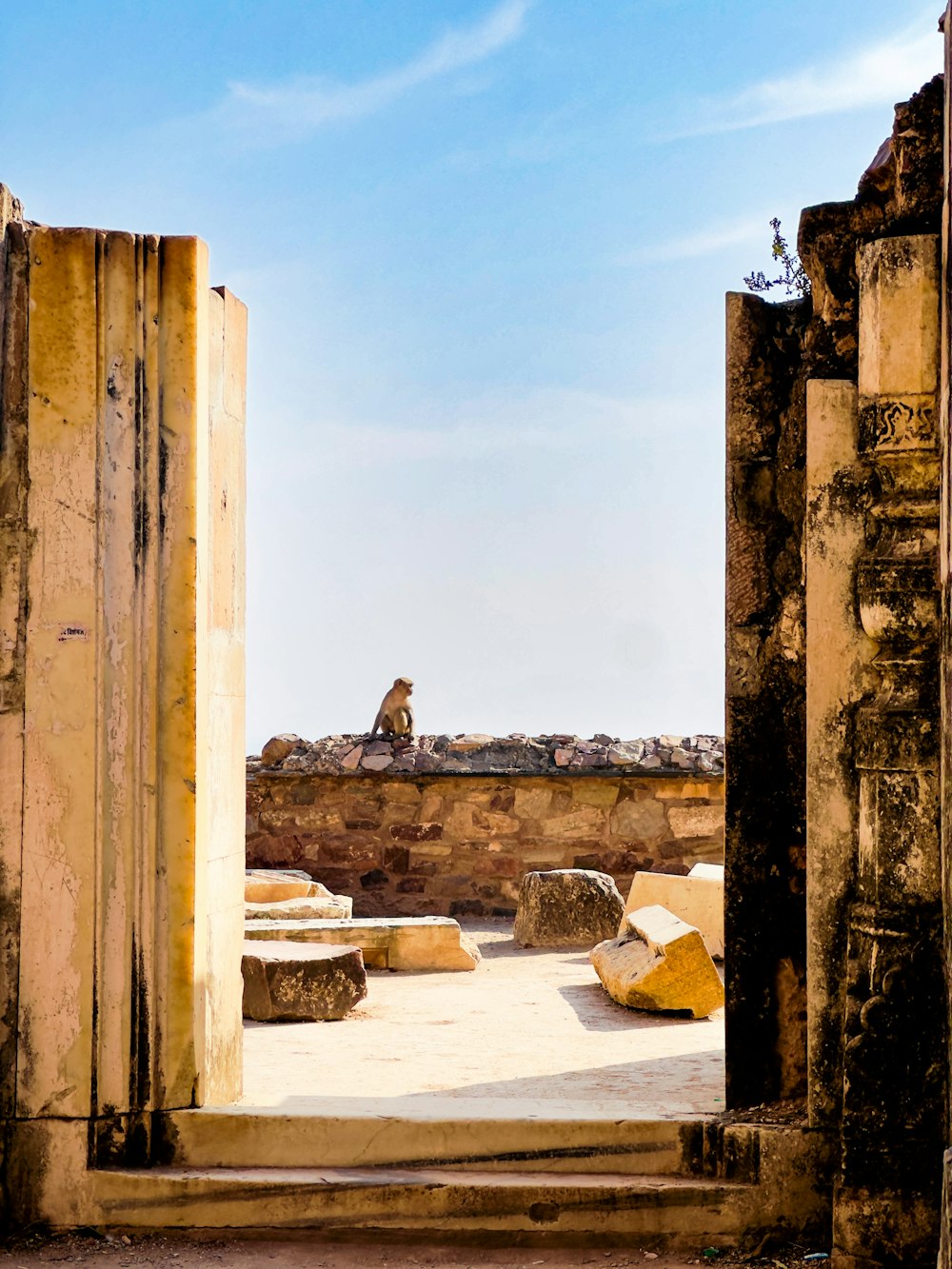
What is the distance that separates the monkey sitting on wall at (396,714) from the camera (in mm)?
10602

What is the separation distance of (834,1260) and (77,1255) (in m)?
1.93

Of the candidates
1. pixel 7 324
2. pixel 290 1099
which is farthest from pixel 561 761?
pixel 7 324

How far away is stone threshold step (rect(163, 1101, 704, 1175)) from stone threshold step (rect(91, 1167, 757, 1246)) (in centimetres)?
4

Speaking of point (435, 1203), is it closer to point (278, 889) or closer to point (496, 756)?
point (278, 889)

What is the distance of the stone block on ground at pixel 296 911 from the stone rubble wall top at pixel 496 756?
2280mm

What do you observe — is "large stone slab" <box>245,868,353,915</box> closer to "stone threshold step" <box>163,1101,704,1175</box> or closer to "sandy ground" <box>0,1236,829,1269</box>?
"stone threshold step" <box>163,1101,704,1175</box>

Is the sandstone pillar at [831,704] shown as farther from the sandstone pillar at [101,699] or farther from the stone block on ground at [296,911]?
the stone block on ground at [296,911]

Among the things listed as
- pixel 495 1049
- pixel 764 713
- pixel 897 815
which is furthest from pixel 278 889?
pixel 897 815

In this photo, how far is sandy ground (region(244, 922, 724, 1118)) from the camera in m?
4.28

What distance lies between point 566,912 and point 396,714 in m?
2.80

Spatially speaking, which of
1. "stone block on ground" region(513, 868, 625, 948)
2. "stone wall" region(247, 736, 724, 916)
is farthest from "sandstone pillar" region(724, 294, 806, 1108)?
"stone wall" region(247, 736, 724, 916)

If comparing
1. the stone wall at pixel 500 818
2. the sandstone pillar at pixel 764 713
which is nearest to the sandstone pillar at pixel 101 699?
the sandstone pillar at pixel 764 713

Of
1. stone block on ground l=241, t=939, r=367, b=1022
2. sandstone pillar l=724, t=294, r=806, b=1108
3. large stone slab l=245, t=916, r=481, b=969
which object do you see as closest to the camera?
sandstone pillar l=724, t=294, r=806, b=1108

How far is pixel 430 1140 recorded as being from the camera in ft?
11.7
